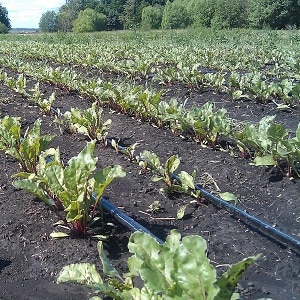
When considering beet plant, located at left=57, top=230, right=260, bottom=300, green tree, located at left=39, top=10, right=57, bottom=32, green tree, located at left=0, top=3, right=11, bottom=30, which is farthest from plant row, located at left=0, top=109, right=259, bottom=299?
green tree, located at left=0, top=3, right=11, bottom=30

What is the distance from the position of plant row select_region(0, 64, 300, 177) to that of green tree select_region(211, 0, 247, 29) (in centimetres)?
3482

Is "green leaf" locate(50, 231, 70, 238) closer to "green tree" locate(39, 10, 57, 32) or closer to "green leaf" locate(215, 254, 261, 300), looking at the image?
"green leaf" locate(215, 254, 261, 300)

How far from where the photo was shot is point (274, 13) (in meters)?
39.9

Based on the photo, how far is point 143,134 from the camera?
5480mm

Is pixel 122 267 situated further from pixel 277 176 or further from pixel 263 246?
pixel 277 176

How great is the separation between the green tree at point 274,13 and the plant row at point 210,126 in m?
35.5

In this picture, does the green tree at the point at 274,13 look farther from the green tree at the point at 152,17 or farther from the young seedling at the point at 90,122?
the young seedling at the point at 90,122

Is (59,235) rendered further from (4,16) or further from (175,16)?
(4,16)

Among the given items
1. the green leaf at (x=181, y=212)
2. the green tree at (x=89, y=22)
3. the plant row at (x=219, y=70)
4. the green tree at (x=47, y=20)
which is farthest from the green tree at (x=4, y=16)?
the green leaf at (x=181, y=212)

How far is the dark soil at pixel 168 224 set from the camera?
2.67m

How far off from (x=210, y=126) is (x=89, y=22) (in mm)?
51738

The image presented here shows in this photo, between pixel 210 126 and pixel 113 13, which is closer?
pixel 210 126

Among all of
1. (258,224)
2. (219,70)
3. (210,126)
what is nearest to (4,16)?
(219,70)

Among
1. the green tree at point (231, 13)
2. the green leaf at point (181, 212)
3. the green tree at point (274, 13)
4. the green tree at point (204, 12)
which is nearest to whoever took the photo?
the green leaf at point (181, 212)
